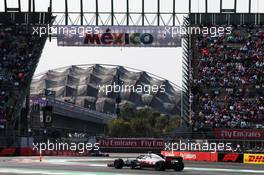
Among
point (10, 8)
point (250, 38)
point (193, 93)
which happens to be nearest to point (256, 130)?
point (193, 93)

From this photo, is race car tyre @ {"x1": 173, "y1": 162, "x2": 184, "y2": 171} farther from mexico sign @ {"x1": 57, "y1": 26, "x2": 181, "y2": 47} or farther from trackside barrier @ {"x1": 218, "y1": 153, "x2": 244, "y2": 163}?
mexico sign @ {"x1": 57, "y1": 26, "x2": 181, "y2": 47}

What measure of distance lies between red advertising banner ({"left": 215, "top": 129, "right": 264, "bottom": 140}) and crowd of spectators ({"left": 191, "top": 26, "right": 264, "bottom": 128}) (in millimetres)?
2288

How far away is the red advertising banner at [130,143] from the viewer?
7525 centimetres

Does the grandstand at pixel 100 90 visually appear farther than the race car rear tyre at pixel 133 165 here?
Yes

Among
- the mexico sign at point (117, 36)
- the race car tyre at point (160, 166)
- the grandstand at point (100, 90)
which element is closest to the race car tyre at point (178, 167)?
the race car tyre at point (160, 166)

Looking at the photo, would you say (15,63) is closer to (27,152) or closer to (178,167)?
(27,152)

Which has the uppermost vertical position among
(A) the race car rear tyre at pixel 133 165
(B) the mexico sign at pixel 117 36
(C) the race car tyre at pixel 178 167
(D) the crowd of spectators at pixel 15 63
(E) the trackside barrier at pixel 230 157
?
(B) the mexico sign at pixel 117 36

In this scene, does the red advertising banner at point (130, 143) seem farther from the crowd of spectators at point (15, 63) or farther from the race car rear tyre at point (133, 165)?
the race car rear tyre at point (133, 165)

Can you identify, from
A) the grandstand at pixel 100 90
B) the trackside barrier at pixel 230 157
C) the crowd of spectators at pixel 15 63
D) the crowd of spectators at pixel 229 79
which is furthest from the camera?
the grandstand at pixel 100 90

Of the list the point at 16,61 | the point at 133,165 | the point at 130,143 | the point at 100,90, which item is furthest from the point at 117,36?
the point at 100,90

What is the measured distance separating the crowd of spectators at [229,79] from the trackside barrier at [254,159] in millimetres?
7630

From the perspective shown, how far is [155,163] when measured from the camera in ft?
115

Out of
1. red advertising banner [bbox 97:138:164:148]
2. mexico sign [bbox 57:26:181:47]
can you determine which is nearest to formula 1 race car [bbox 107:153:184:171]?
mexico sign [bbox 57:26:181:47]

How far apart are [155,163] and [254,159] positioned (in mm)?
18630
